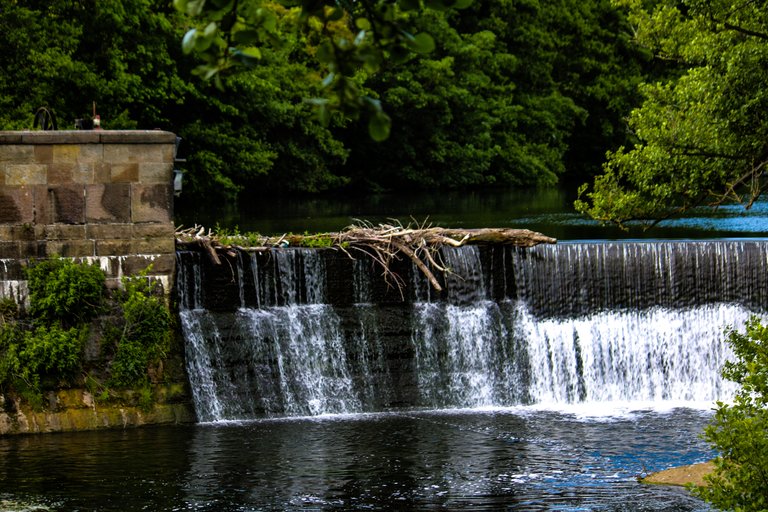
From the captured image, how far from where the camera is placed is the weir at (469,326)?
55.3 feet

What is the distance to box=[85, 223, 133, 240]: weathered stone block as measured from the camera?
15805 millimetres

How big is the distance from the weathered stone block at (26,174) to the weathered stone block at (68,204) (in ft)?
0.68

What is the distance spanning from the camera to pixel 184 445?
14.6m

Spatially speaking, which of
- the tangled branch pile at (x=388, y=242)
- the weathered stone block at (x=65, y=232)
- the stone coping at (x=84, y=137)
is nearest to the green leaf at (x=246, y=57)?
the stone coping at (x=84, y=137)

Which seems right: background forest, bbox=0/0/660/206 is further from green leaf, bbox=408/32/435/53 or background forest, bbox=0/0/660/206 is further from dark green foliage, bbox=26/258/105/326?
green leaf, bbox=408/32/435/53

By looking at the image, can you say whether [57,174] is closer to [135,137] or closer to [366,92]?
[135,137]

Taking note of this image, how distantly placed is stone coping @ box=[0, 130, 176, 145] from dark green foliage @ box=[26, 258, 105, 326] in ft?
4.92

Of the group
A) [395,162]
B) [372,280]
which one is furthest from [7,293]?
[395,162]

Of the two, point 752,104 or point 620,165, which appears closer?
point 752,104

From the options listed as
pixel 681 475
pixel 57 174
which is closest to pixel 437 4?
pixel 681 475

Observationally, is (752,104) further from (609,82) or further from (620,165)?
(609,82)

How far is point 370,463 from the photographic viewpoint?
13.3m

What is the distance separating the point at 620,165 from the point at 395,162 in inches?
1196

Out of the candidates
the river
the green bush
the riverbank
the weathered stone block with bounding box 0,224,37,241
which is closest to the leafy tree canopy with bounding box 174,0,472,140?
the river
